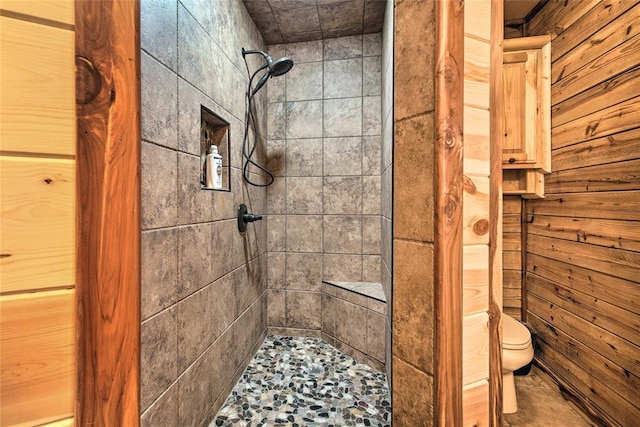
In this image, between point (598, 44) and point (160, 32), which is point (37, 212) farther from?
point (598, 44)

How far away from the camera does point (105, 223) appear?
49cm

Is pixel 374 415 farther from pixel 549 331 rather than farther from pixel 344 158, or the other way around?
pixel 344 158

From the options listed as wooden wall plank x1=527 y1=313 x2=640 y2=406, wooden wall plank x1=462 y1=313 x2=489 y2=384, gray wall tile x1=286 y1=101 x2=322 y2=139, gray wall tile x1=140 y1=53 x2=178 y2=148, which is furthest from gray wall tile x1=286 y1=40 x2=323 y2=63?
wooden wall plank x1=527 y1=313 x2=640 y2=406

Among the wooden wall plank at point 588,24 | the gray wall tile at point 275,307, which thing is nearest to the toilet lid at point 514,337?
the gray wall tile at point 275,307

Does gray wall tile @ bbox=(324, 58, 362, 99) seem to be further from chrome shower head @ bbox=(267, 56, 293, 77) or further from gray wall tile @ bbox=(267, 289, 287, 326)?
gray wall tile @ bbox=(267, 289, 287, 326)

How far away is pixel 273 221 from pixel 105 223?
1728mm

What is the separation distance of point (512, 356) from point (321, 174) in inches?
67.4

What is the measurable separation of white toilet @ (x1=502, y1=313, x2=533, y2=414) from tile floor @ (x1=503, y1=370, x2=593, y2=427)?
0.19ft

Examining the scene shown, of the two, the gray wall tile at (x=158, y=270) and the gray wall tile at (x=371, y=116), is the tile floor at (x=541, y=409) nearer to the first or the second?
the gray wall tile at (x=158, y=270)

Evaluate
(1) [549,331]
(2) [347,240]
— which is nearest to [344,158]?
(2) [347,240]

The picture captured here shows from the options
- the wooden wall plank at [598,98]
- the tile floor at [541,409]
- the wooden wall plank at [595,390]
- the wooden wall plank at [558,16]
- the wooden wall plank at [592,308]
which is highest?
the wooden wall plank at [558,16]

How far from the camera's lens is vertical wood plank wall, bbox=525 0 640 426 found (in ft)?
4.15

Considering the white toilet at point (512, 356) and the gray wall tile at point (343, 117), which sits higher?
the gray wall tile at point (343, 117)

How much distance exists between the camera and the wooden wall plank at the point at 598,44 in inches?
49.5
